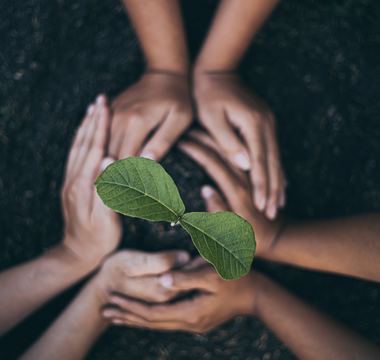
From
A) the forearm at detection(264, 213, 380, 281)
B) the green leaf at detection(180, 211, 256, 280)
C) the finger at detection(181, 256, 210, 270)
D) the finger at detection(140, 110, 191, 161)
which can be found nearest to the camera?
the green leaf at detection(180, 211, 256, 280)

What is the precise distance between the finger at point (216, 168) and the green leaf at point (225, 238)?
558 mm

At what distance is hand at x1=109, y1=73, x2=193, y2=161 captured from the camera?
103 centimetres

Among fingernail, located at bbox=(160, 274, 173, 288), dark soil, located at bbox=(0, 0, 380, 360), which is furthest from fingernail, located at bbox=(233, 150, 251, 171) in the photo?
fingernail, located at bbox=(160, 274, 173, 288)

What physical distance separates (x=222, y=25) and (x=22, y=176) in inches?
42.5

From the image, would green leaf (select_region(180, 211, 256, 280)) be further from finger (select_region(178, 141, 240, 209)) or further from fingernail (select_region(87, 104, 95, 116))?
fingernail (select_region(87, 104, 95, 116))

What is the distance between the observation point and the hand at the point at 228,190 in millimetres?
1064

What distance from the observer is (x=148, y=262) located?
106cm

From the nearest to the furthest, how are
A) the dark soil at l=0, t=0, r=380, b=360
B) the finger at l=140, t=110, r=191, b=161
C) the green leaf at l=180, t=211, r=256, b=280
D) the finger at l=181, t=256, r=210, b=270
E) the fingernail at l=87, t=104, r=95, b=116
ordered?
the green leaf at l=180, t=211, r=256, b=280 → the finger at l=140, t=110, r=191, b=161 → the finger at l=181, t=256, r=210, b=270 → the fingernail at l=87, t=104, r=95, b=116 → the dark soil at l=0, t=0, r=380, b=360

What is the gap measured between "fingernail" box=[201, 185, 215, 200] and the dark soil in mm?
440

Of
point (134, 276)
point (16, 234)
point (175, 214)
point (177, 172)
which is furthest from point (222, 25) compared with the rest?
point (16, 234)

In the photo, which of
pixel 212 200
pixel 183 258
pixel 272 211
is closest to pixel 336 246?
pixel 272 211

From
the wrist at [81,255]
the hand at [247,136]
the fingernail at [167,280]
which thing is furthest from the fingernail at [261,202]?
the wrist at [81,255]

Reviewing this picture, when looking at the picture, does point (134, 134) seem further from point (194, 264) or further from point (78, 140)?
point (194, 264)

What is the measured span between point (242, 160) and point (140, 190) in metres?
0.60
